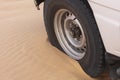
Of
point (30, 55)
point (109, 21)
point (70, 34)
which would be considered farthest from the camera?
point (30, 55)

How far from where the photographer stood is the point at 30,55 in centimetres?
536

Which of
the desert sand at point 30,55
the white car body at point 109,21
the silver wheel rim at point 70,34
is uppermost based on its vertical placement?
the white car body at point 109,21

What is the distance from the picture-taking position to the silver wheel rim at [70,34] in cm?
457

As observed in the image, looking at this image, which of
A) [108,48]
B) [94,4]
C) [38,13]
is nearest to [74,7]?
[94,4]

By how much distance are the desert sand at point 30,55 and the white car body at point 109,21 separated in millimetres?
993

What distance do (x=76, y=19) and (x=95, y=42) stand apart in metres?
0.61

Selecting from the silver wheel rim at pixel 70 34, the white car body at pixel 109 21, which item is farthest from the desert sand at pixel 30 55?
the white car body at pixel 109 21

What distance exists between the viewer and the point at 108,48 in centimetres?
374

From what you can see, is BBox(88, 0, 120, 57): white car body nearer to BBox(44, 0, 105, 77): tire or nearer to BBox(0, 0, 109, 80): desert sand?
BBox(44, 0, 105, 77): tire

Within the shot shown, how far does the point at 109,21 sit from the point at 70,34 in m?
1.45

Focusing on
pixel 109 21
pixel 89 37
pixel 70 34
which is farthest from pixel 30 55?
pixel 109 21

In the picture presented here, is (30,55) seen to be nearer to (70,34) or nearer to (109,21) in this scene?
(70,34)

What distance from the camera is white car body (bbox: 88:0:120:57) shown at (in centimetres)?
345

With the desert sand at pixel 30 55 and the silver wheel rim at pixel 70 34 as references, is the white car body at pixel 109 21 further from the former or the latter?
the desert sand at pixel 30 55
